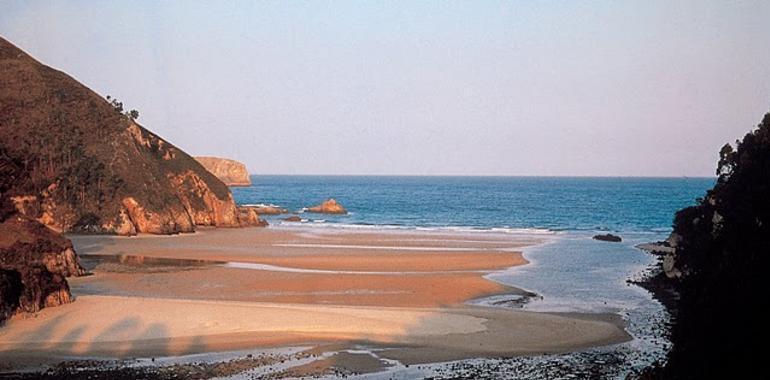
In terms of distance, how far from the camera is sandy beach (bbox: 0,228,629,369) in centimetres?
2295

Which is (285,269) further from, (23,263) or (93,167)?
(93,167)

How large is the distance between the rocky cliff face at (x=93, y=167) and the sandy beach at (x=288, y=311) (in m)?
13.2

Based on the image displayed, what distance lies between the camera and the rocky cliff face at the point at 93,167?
6475 cm

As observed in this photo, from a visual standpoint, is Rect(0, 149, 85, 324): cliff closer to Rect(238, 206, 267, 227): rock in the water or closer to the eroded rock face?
the eroded rock face

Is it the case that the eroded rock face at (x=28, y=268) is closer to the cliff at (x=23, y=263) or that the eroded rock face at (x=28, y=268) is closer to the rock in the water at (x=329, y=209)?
the cliff at (x=23, y=263)

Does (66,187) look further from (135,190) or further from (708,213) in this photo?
(708,213)

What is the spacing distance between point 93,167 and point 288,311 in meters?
46.5

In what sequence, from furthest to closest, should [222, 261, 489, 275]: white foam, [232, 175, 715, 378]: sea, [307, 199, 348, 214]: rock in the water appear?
[307, 199, 348, 214]: rock in the water → [222, 261, 489, 275]: white foam → [232, 175, 715, 378]: sea

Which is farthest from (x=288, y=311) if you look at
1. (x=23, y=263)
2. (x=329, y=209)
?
(x=329, y=209)

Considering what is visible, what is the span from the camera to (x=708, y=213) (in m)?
34.4

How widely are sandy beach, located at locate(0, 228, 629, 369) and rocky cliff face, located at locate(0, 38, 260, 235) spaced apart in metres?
13.2

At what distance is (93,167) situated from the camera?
68375 millimetres

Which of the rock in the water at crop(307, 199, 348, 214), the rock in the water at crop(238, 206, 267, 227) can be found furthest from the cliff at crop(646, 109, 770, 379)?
the rock in the water at crop(307, 199, 348, 214)

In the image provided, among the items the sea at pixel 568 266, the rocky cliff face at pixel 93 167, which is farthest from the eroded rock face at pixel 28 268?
the rocky cliff face at pixel 93 167
